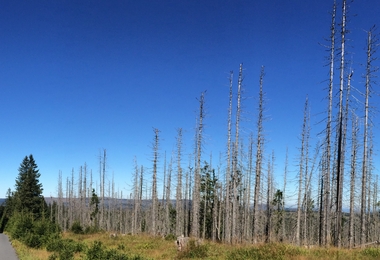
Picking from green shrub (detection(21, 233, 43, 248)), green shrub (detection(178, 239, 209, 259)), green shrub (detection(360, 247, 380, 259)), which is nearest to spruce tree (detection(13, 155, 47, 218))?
green shrub (detection(21, 233, 43, 248))

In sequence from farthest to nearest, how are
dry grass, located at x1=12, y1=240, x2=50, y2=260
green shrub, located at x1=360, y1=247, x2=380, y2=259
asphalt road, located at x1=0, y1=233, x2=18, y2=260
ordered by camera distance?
1. asphalt road, located at x1=0, y1=233, x2=18, y2=260
2. dry grass, located at x1=12, y1=240, x2=50, y2=260
3. green shrub, located at x1=360, y1=247, x2=380, y2=259

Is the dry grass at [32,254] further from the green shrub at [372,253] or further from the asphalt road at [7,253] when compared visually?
the green shrub at [372,253]

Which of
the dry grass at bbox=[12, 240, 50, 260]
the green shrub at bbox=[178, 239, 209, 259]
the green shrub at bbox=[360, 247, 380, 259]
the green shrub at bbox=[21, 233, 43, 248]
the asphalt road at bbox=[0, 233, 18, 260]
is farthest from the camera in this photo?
the green shrub at bbox=[21, 233, 43, 248]

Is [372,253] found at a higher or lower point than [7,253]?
higher

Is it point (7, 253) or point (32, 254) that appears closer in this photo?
point (32, 254)

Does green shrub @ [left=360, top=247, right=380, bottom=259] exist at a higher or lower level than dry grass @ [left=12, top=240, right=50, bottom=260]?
higher

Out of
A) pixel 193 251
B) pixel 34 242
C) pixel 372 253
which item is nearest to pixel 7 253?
pixel 34 242

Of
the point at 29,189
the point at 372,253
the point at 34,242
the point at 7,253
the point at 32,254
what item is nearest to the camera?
the point at 372,253

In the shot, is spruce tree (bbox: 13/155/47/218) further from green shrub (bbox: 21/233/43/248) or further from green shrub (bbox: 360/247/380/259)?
green shrub (bbox: 360/247/380/259)

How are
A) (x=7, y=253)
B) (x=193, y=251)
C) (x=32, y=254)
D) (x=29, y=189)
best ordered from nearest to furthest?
(x=193, y=251) → (x=32, y=254) → (x=7, y=253) → (x=29, y=189)

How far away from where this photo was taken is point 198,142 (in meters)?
28.4

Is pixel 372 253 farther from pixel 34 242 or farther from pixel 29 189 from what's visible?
pixel 29 189

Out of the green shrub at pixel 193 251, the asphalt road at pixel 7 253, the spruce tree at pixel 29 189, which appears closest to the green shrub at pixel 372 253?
the green shrub at pixel 193 251

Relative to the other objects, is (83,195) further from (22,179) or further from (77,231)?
(77,231)
